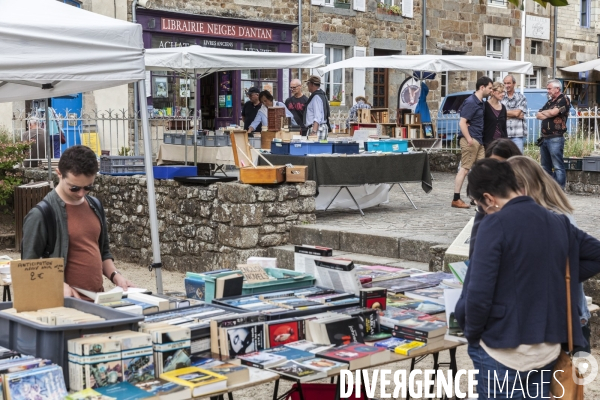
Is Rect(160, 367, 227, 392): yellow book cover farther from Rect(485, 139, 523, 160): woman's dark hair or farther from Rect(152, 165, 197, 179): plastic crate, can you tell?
Rect(152, 165, 197, 179): plastic crate

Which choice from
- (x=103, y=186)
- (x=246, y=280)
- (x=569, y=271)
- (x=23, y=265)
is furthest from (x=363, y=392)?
(x=103, y=186)

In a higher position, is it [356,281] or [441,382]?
[356,281]

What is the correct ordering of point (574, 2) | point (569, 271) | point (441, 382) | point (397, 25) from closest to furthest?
point (569, 271) → point (441, 382) → point (397, 25) → point (574, 2)

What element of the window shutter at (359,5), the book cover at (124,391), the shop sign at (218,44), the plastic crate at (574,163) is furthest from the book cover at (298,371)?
the window shutter at (359,5)

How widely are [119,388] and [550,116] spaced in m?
10.1

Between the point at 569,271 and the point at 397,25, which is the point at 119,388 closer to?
the point at 569,271

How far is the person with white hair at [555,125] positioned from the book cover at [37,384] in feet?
33.2

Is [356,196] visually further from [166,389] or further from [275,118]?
[166,389]

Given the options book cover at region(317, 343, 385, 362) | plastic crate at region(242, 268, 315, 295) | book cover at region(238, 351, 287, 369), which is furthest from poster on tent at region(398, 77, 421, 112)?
book cover at region(238, 351, 287, 369)

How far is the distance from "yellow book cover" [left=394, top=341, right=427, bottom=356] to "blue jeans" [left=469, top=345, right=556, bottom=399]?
358 mm

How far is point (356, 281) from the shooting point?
15.5ft

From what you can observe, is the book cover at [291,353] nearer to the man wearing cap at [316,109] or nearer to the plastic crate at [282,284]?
the plastic crate at [282,284]

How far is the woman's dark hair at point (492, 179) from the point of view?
367 centimetres

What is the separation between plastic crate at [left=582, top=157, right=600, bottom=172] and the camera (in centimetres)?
1376
